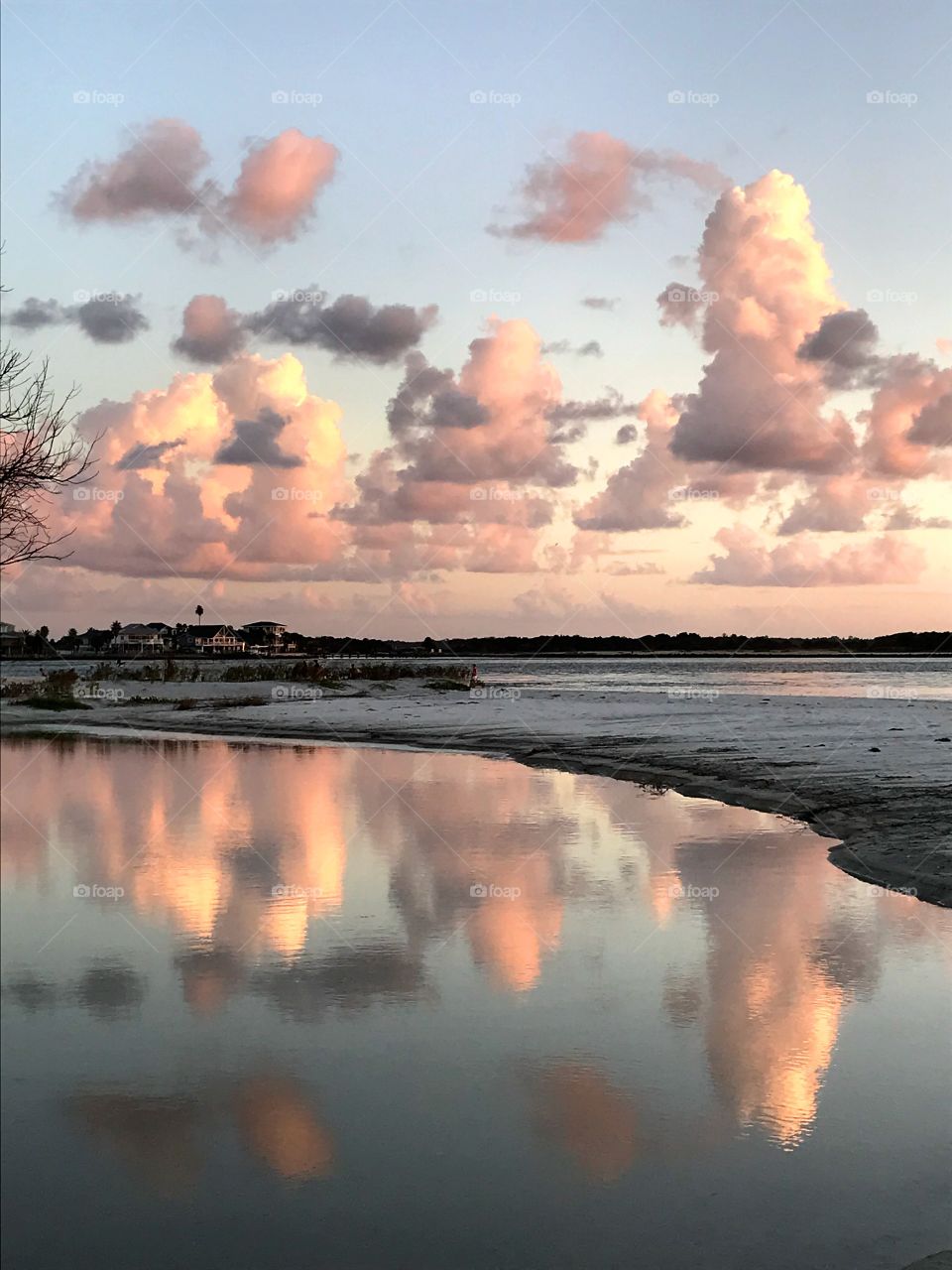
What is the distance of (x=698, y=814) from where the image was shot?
1916 cm

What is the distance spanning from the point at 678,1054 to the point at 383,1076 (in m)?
2.01

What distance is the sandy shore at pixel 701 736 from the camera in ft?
56.2

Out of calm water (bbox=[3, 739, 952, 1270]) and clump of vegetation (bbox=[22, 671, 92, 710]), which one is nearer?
calm water (bbox=[3, 739, 952, 1270])

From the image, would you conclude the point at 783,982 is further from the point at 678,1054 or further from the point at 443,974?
the point at 443,974

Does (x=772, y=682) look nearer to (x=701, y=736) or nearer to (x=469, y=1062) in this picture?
(x=701, y=736)

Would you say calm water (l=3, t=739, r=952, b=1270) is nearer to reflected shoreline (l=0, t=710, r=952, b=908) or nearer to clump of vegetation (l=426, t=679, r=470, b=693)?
reflected shoreline (l=0, t=710, r=952, b=908)

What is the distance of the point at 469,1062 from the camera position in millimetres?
7566

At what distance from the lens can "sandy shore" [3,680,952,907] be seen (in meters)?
17.1

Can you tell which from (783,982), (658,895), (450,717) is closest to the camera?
(783,982)

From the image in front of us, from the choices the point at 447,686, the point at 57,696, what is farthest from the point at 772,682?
the point at 57,696

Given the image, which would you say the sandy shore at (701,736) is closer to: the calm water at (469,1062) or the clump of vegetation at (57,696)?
the clump of vegetation at (57,696)

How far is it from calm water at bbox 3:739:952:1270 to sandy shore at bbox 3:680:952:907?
8.24 feet

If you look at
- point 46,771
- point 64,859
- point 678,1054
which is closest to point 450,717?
point 46,771

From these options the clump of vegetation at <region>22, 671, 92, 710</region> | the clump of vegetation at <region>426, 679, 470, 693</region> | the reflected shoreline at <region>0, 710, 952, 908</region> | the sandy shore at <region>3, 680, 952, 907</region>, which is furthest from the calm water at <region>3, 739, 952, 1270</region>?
the clump of vegetation at <region>426, 679, 470, 693</region>
